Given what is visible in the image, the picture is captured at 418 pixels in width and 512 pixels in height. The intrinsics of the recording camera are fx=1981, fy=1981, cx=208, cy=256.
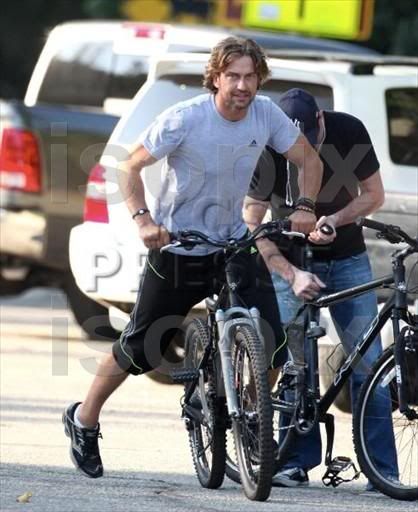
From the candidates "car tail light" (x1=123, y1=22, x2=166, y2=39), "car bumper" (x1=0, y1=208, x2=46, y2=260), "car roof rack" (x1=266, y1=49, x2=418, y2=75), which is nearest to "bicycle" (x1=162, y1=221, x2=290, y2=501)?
"car roof rack" (x1=266, y1=49, x2=418, y2=75)

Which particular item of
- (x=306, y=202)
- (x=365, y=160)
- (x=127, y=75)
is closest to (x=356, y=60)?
(x=365, y=160)

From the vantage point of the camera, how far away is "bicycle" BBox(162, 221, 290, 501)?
770cm

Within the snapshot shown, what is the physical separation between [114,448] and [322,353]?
4.72 ft

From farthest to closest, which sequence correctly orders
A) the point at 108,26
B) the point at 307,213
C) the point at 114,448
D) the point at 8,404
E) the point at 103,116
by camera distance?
1. the point at 108,26
2. the point at 103,116
3. the point at 8,404
4. the point at 114,448
5. the point at 307,213

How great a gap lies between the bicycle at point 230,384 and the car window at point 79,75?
298 inches

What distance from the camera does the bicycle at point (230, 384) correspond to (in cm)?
770

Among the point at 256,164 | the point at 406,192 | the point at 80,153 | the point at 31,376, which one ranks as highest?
the point at 256,164

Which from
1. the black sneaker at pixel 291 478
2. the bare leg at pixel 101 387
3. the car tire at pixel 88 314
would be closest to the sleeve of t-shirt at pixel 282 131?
the bare leg at pixel 101 387

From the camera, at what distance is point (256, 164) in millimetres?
8156

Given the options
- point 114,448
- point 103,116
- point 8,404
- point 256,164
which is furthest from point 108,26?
point 256,164

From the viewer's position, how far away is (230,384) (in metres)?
7.88

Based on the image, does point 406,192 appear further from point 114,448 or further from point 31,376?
point 31,376

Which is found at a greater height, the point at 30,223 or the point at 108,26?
the point at 108,26

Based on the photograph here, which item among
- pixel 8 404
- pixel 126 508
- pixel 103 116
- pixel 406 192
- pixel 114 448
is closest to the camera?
pixel 126 508
